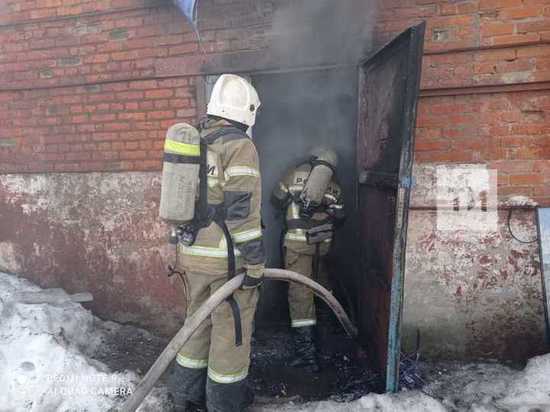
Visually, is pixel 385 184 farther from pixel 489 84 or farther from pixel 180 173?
pixel 180 173

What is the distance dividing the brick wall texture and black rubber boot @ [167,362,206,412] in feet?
6.72

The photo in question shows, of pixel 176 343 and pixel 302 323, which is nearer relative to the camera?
pixel 176 343

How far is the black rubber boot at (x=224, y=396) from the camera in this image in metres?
3.13

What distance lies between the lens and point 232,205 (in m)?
2.98

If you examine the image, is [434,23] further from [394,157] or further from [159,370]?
[159,370]

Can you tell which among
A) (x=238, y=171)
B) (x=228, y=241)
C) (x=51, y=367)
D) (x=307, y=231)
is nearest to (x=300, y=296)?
(x=307, y=231)

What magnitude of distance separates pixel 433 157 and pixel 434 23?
3.56 feet

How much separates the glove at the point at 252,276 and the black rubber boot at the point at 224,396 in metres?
0.70

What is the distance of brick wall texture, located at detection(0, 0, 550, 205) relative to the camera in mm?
3625

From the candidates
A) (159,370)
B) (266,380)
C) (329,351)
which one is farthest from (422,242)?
(159,370)

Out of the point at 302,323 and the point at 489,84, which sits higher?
the point at 489,84

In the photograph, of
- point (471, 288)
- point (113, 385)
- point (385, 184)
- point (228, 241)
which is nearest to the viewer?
point (228, 241)

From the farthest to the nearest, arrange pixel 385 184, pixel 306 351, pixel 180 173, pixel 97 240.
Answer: pixel 97 240 → pixel 306 351 → pixel 385 184 → pixel 180 173

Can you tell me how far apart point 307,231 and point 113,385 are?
206cm
